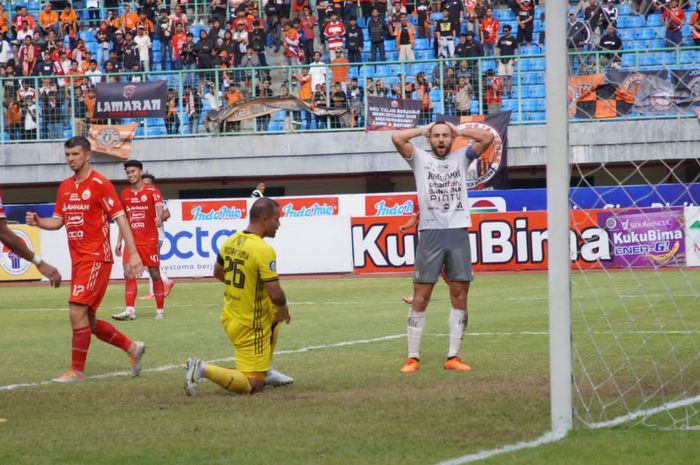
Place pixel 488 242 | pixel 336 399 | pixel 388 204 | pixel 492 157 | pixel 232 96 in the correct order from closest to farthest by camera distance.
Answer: pixel 336 399 < pixel 488 242 < pixel 388 204 < pixel 492 157 < pixel 232 96

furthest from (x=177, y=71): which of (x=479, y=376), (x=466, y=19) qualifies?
(x=479, y=376)

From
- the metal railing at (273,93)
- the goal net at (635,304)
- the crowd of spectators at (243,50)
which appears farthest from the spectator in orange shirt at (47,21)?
the goal net at (635,304)

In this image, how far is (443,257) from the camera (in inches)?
392

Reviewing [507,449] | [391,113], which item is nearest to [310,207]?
[391,113]

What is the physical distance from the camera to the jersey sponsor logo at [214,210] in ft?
91.7

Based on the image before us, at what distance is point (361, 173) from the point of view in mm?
33125

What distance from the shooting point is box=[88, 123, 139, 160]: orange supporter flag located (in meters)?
32.0

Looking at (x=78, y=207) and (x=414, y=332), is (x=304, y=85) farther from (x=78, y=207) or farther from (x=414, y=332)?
(x=414, y=332)

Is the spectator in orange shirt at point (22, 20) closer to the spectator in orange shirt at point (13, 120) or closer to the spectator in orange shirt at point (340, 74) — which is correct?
the spectator in orange shirt at point (13, 120)

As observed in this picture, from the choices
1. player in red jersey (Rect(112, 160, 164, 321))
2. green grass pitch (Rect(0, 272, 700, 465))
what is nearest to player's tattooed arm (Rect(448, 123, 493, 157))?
green grass pitch (Rect(0, 272, 700, 465))

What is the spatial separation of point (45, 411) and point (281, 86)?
24.3 meters

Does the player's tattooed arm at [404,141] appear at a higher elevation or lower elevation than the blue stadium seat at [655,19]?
lower

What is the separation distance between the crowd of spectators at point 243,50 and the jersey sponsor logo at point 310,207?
13.5 ft

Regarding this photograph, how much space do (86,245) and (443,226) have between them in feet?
10.5
